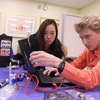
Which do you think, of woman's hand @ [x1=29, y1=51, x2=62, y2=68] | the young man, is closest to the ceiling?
the young man

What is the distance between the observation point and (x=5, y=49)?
1.21 m

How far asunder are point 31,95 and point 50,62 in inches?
6.4

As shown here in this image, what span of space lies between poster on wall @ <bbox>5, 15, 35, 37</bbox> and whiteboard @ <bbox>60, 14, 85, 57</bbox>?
1.80 metres

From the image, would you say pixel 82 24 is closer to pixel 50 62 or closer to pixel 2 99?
pixel 50 62

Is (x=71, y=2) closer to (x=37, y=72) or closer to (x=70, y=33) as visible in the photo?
(x=70, y=33)

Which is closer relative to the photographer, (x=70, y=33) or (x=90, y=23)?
(x=90, y=23)

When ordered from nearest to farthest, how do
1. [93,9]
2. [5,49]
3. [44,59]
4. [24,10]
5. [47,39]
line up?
[44,59], [5,49], [47,39], [93,9], [24,10]

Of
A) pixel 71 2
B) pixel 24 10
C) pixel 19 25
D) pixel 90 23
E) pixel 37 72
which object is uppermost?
pixel 71 2

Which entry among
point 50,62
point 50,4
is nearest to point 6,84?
point 50,62

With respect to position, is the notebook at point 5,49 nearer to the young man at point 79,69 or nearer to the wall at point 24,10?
the young man at point 79,69

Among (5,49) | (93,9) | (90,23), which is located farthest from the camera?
(93,9)

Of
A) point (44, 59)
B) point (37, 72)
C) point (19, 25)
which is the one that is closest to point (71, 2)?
point (19, 25)

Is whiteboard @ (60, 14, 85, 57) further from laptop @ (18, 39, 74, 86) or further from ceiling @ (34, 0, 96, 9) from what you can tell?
ceiling @ (34, 0, 96, 9)

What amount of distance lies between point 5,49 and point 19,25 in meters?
2.53
